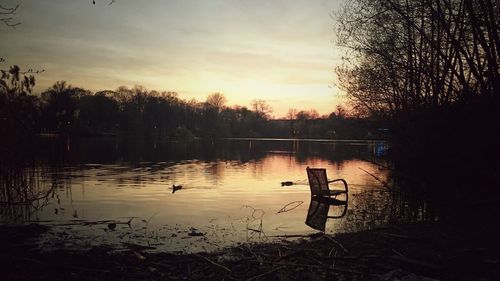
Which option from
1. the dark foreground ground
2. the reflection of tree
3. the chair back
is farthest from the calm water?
the dark foreground ground

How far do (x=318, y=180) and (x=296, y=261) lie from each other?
31.1 feet

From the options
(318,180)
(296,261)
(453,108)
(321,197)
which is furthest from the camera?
(321,197)

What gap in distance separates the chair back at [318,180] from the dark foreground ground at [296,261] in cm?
702

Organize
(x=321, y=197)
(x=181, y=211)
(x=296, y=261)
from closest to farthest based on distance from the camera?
(x=296, y=261), (x=181, y=211), (x=321, y=197)

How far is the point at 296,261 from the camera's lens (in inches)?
313

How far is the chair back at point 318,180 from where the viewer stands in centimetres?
1709

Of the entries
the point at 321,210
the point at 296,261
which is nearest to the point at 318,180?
the point at 321,210

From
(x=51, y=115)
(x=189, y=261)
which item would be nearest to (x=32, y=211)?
(x=51, y=115)

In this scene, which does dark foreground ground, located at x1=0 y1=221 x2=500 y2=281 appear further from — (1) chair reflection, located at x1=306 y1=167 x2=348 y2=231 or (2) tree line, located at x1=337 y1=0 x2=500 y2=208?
(1) chair reflection, located at x1=306 y1=167 x2=348 y2=231

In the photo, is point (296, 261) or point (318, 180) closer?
point (296, 261)

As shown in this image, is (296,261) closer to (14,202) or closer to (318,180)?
(318,180)

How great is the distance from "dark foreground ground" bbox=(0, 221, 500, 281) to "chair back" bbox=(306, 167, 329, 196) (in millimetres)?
7023

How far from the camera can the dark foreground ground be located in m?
6.80

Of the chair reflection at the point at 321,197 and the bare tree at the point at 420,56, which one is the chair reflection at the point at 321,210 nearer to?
the chair reflection at the point at 321,197
